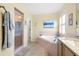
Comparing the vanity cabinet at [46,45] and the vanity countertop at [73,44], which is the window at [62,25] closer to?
the vanity countertop at [73,44]

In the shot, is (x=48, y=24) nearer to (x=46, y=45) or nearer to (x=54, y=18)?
(x=54, y=18)

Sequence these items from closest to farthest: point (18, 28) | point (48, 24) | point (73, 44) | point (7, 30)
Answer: point (73, 44) < point (7, 30) < point (48, 24) < point (18, 28)

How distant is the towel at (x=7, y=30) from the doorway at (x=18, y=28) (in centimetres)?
17

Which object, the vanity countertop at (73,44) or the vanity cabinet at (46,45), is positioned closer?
the vanity countertop at (73,44)

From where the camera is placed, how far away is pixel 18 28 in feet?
7.72

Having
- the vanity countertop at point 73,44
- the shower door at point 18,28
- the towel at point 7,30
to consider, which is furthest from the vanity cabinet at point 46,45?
the towel at point 7,30

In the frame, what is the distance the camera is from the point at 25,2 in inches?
72.0

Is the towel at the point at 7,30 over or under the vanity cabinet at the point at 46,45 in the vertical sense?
over

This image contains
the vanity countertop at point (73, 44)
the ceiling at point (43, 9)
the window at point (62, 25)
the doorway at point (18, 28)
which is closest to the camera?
the vanity countertop at point (73, 44)

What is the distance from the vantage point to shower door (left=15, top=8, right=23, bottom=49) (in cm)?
231

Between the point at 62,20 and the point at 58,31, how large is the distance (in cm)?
20

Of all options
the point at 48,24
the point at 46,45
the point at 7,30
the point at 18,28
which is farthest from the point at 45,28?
the point at 7,30

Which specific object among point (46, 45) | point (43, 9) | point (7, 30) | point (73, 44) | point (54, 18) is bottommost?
point (46, 45)

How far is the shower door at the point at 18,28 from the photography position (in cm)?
231
